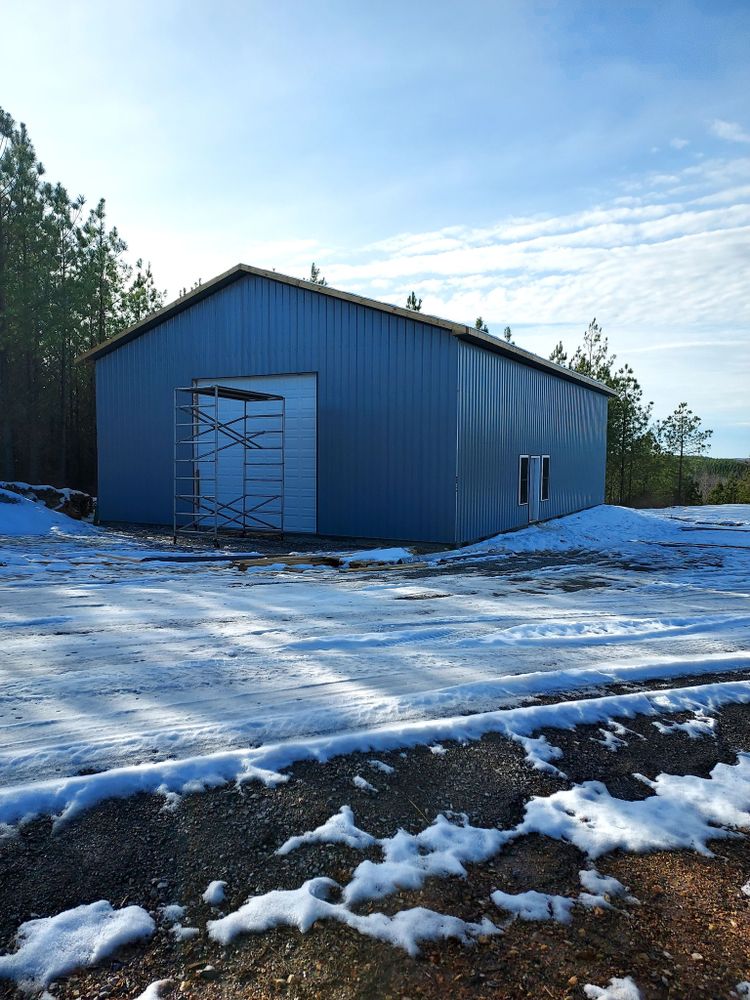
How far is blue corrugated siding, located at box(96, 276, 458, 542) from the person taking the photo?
13852mm

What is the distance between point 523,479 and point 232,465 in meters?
7.58

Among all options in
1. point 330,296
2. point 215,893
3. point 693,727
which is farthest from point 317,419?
point 215,893

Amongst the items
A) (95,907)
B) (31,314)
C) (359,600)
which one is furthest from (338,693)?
(31,314)

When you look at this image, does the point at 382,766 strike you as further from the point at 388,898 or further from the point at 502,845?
the point at 388,898

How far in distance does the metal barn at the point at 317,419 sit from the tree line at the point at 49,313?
9.65 m

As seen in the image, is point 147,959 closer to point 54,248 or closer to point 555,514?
point 555,514

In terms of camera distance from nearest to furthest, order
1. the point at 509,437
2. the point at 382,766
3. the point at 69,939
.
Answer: the point at 69,939 → the point at 382,766 → the point at 509,437

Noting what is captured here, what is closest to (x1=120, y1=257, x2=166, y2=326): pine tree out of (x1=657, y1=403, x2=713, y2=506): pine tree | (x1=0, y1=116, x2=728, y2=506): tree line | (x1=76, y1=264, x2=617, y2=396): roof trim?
(x1=0, y1=116, x2=728, y2=506): tree line

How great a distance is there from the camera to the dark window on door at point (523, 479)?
1769cm

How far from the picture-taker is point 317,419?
15.4m

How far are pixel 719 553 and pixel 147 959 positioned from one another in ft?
46.1

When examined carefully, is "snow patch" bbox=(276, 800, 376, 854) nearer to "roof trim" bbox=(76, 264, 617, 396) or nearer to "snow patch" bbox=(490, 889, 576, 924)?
"snow patch" bbox=(490, 889, 576, 924)

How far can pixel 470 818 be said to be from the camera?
Answer: 3.19 m

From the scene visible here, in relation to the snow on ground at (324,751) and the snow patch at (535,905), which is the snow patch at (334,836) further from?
the snow patch at (535,905)
